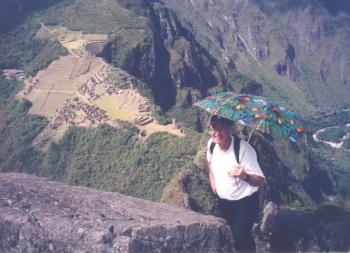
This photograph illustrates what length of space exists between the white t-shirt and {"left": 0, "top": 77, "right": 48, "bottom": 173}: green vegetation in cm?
4037

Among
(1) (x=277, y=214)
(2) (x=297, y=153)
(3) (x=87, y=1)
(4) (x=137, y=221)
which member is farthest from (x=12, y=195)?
(2) (x=297, y=153)

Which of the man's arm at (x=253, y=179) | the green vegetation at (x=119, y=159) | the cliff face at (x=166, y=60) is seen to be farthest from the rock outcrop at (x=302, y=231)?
the cliff face at (x=166, y=60)

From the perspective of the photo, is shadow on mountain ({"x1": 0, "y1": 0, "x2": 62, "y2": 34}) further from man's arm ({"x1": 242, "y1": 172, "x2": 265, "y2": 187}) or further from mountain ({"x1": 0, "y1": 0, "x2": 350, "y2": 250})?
man's arm ({"x1": 242, "y1": 172, "x2": 265, "y2": 187})

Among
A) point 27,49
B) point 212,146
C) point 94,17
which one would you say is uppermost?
point 94,17

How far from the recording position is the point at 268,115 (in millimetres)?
12039

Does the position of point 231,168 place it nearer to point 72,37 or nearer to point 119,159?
point 119,159

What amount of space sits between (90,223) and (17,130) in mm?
48916

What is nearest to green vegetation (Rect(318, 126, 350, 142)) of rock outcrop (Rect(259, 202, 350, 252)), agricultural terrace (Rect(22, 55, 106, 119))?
agricultural terrace (Rect(22, 55, 106, 119))

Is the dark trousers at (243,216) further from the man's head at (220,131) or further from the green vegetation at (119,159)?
the green vegetation at (119,159)

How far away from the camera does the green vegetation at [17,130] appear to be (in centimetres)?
5285

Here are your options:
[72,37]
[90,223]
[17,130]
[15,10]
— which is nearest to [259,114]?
[90,223]

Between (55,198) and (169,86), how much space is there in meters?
63.2

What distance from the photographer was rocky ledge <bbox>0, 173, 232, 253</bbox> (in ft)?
38.7

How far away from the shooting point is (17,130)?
58562mm
